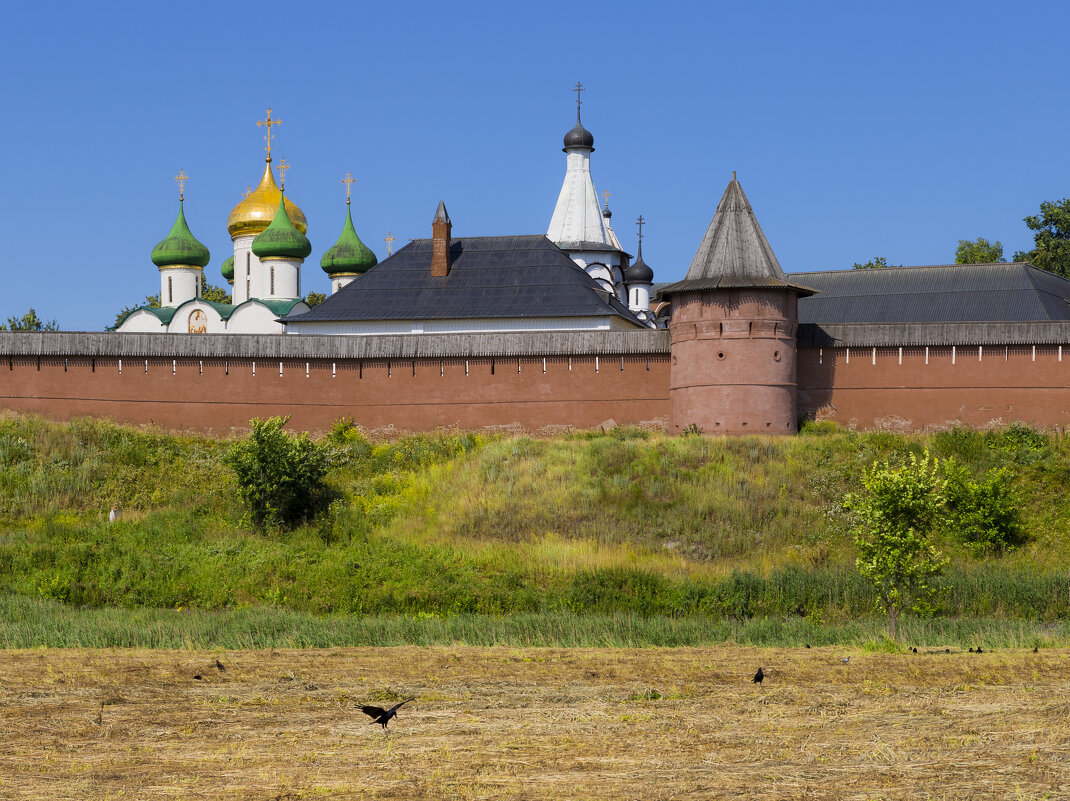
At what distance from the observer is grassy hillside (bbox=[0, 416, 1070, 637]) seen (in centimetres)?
1611

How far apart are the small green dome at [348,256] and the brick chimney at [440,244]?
320 inches

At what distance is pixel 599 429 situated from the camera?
74.0 feet

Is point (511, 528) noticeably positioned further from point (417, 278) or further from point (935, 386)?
point (417, 278)

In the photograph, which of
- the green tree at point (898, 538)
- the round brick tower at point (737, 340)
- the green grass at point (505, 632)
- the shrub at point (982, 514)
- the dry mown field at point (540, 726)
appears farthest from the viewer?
the round brick tower at point (737, 340)

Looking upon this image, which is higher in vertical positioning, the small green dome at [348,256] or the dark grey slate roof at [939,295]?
the small green dome at [348,256]

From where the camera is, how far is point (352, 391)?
2311 cm

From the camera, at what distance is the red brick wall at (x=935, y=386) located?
69.8ft

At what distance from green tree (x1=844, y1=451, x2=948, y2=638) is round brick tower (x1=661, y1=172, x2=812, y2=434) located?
6685mm

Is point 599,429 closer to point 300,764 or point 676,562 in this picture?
point 676,562

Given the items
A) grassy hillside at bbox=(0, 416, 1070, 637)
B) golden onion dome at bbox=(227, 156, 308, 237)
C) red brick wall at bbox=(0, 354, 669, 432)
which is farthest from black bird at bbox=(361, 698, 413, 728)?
golden onion dome at bbox=(227, 156, 308, 237)

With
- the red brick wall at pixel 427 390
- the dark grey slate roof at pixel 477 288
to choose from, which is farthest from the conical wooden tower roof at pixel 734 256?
the dark grey slate roof at pixel 477 288

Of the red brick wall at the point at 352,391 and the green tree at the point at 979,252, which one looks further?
the green tree at the point at 979,252

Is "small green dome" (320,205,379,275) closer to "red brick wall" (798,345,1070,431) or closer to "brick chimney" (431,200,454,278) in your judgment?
"brick chimney" (431,200,454,278)

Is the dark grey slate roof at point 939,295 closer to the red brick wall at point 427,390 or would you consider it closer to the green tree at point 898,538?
the red brick wall at point 427,390
